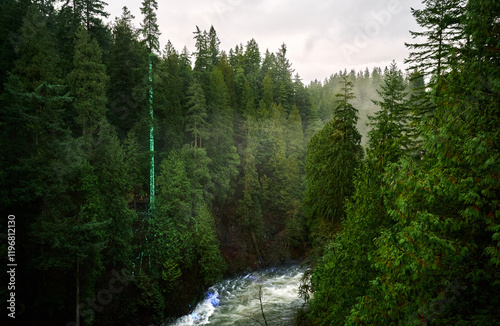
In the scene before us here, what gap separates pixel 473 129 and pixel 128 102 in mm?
25867

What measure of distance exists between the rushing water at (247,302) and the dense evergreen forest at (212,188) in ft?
5.38

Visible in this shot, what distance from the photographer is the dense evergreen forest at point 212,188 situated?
555 centimetres

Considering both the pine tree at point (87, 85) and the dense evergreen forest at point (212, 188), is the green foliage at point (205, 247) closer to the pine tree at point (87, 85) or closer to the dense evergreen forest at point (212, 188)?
the dense evergreen forest at point (212, 188)

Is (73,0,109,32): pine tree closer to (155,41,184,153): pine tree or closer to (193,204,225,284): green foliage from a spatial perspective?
(155,41,184,153): pine tree

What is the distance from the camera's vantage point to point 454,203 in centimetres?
639

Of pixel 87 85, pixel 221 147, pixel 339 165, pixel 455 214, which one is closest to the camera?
pixel 455 214

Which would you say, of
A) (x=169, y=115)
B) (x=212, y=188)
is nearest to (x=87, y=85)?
(x=169, y=115)

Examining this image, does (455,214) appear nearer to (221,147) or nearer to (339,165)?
(339,165)

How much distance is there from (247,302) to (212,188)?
39.0 ft

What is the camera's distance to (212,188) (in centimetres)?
3011

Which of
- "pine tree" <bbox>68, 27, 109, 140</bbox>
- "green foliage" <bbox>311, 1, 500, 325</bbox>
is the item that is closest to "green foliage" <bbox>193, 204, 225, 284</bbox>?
"pine tree" <bbox>68, 27, 109, 140</bbox>

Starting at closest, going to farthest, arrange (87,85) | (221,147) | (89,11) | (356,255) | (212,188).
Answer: (356,255), (87,85), (89,11), (212,188), (221,147)

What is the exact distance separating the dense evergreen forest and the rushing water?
164 centimetres

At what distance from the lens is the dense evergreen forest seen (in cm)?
555
